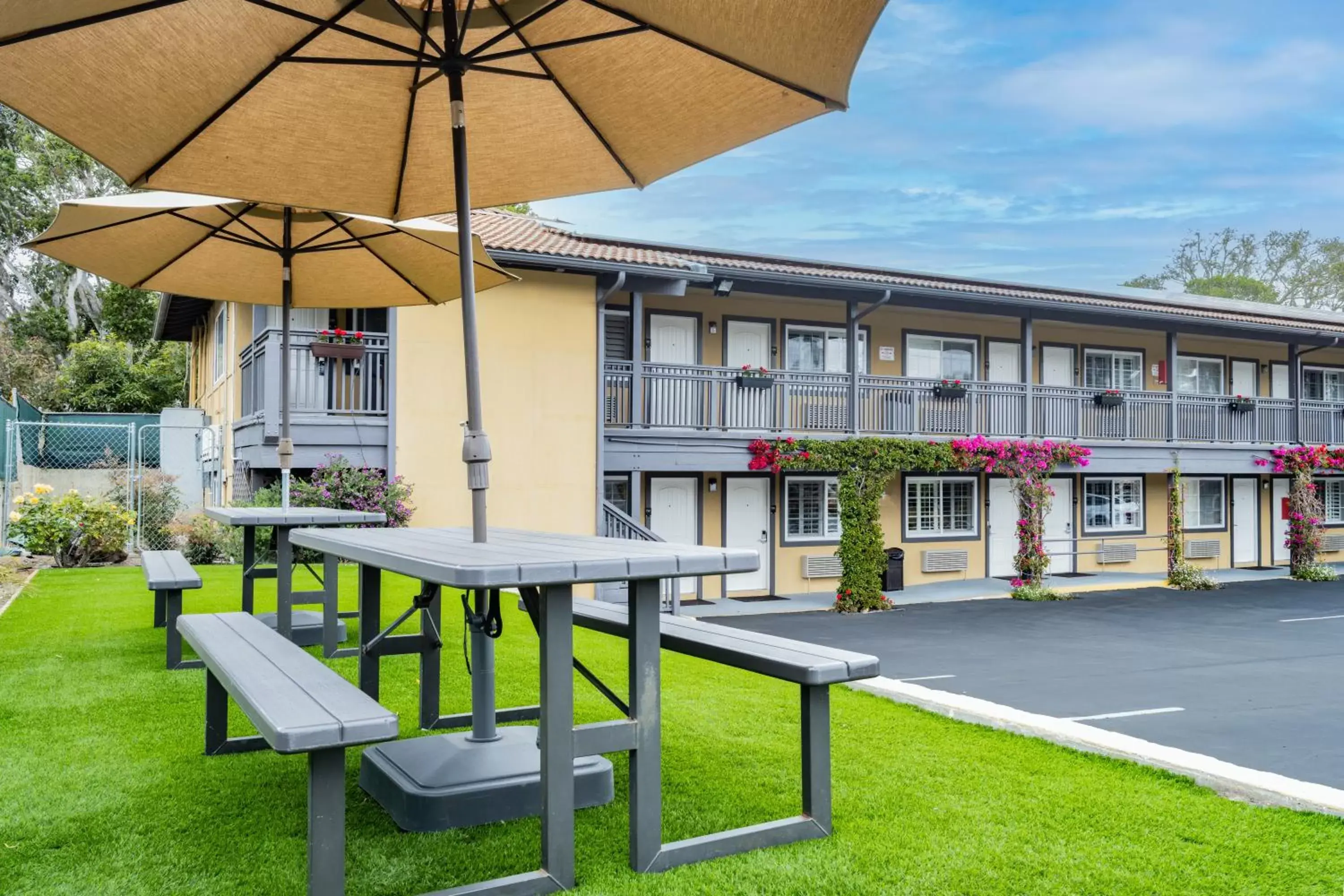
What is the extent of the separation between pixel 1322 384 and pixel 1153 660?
61.2 feet

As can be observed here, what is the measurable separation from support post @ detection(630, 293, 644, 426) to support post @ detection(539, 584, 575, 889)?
39.6 ft

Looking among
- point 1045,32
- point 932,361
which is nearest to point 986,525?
point 932,361

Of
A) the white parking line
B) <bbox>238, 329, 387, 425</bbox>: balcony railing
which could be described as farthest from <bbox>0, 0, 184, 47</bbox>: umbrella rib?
<bbox>238, 329, 387, 425</bbox>: balcony railing

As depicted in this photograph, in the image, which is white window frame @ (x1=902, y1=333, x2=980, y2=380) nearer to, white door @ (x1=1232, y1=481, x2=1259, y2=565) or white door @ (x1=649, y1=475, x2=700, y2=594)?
white door @ (x1=649, y1=475, x2=700, y2=594)

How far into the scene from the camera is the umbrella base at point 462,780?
367cm

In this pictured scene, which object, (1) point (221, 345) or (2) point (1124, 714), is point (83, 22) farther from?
(1) point (221, 345)

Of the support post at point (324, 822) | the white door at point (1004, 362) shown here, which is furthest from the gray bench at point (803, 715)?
the white door at point (1004, 362)

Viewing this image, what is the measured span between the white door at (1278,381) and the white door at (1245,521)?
1.20m

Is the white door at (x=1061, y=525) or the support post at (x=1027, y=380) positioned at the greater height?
the support post at (x=1027, y=380)

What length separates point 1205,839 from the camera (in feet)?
12.1

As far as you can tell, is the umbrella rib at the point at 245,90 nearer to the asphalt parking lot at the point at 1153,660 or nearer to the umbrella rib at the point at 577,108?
the umbrella rib at the point at 577,108

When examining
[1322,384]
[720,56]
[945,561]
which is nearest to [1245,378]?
[1322,384]

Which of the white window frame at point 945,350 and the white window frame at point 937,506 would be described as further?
the white window frame at point 945,350

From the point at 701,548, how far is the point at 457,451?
10.8 m
